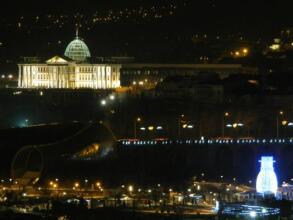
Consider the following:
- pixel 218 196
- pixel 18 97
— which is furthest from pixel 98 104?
pixel 218 196

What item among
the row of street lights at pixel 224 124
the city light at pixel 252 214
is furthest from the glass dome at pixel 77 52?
the city light at pixel 252 214

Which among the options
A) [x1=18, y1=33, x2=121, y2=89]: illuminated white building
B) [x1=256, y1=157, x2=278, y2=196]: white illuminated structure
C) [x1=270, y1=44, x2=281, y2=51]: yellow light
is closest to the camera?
[x1=256, y1=157, x2=278, y2=196]: white illuminated structure

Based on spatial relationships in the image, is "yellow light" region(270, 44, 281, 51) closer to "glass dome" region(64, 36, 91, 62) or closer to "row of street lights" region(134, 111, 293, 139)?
"glass dome" region(64, 36, 91, 62)

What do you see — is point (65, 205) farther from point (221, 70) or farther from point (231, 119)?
point (221, 70)

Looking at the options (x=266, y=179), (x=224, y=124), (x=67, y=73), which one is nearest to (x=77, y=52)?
(x=67, y=73)

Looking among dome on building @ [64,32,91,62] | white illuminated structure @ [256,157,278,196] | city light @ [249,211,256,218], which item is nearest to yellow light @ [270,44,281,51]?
dome on building @ [64,32,91,62]

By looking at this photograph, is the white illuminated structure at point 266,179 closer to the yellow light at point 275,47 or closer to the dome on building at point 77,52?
the dome on building at point 77,52

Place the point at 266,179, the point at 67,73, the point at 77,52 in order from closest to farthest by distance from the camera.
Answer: the point at 266,179 < the point at 67,73 < the point at 77,52

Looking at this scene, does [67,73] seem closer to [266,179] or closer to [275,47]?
[275,47]
